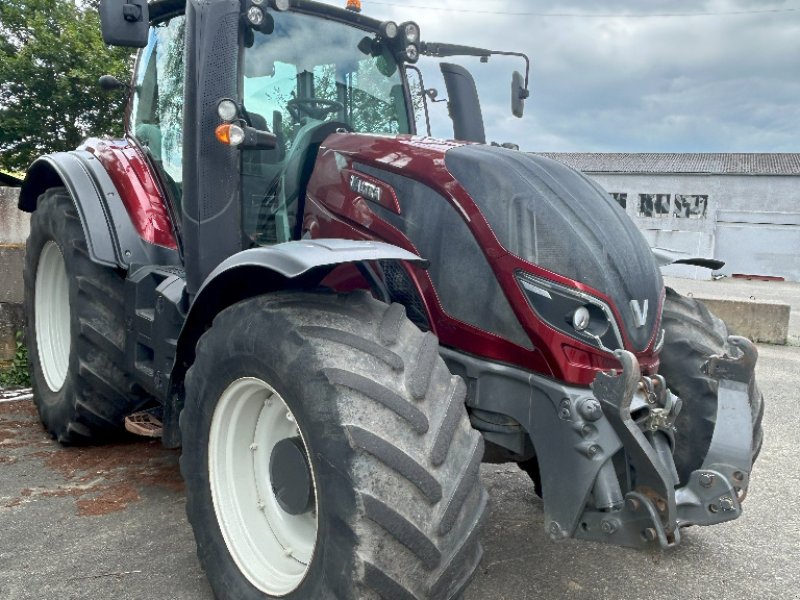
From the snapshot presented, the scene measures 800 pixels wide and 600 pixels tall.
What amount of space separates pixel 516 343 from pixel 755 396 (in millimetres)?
1165

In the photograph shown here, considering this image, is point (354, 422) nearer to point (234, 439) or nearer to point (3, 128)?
point (234, 439)

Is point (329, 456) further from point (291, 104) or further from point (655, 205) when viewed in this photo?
point (655, 205)

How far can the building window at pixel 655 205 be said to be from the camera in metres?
36.2

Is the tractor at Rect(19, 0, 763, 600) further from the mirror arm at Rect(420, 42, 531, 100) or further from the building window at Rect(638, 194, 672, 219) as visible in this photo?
the building window at Rect(638, 194, 672, 219)

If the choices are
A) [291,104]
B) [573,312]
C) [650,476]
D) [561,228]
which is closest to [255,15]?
[291,104]

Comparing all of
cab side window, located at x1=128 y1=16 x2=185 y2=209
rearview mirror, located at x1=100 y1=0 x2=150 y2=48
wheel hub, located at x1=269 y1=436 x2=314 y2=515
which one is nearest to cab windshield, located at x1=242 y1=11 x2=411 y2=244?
rearview mirror, located at x1=100 y1=0 x2=150 y2=48

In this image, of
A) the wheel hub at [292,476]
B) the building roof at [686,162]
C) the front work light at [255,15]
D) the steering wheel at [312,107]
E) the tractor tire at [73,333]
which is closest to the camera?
the wheel hub at [292,476]

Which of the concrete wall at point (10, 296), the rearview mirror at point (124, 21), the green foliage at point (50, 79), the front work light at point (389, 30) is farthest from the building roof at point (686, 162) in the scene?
the rearview mirror at point (124, 21)

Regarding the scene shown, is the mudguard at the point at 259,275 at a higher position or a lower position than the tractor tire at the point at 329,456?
higher

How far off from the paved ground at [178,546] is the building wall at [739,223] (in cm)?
3210

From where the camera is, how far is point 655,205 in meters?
36.4

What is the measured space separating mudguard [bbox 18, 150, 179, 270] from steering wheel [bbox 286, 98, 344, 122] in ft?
3.06

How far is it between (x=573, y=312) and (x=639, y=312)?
296 mm

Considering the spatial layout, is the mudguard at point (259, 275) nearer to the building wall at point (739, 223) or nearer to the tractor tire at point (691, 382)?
the tractor tire at point (691, 382)
